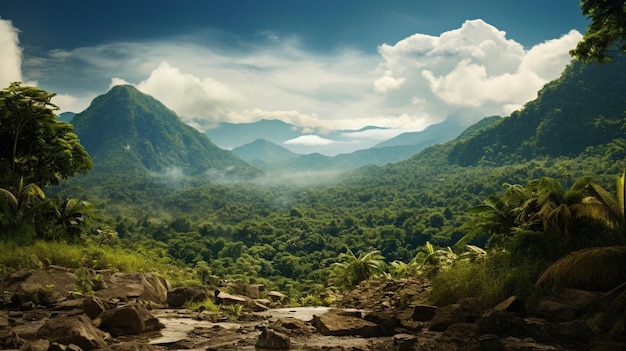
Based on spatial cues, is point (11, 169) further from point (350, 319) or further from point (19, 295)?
point (350, 319)

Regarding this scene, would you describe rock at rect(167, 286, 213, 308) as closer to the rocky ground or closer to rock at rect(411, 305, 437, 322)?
the rocky ground

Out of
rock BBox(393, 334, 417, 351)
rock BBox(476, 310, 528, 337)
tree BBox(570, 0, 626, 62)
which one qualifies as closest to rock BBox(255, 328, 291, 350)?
rock BBox(393, 334, 417, 351)

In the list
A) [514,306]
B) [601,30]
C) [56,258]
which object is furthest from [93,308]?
[601,30]

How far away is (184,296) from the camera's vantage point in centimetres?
1777

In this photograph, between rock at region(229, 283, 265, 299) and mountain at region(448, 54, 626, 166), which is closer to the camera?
rock at region(229, 283, 265, 299)

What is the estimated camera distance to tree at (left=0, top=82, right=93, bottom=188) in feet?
86.7

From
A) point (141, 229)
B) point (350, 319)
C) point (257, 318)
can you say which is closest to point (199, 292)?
point (257, 318)

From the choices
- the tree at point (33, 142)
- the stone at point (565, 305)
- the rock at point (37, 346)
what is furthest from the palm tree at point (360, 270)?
the rock at point (37, 346)

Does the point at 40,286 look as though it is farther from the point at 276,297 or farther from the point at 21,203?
the point at 21,203

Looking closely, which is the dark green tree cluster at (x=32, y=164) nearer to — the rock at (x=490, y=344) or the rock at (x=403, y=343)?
the rock at (x=403, y=343)

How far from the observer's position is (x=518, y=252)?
47.5 feet

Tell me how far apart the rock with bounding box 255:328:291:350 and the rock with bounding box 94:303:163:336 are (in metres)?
3.48

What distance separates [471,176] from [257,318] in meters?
138

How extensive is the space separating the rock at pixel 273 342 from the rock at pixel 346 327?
92.5 inches
